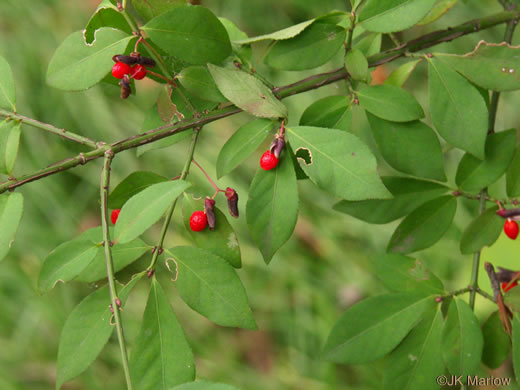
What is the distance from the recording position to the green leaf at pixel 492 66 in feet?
3.30

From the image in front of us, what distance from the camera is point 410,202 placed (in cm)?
120

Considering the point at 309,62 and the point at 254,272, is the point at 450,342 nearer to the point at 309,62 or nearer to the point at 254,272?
the point at 309,62

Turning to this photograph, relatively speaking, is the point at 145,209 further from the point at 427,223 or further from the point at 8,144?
the point at 427,223

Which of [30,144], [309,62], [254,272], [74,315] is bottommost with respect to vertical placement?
[254,272]

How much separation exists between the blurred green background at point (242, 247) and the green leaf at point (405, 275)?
1231mm

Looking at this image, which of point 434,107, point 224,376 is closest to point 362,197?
point 434,107

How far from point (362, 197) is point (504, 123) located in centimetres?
235

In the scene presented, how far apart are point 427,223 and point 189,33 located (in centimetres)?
64

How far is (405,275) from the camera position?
1174 mm

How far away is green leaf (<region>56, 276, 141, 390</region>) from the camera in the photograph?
872 millimetres

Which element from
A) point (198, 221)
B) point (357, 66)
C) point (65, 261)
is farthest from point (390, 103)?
point (65, 261)

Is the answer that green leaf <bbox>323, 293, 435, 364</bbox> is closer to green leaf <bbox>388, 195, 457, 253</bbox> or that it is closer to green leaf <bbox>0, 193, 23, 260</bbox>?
green leaf <bbox>388, 195, 457, 253</bbox>

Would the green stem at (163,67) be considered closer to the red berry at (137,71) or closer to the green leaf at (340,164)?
the red berry at (137,71)

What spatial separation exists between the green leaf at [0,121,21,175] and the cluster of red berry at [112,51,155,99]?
0.21 m
